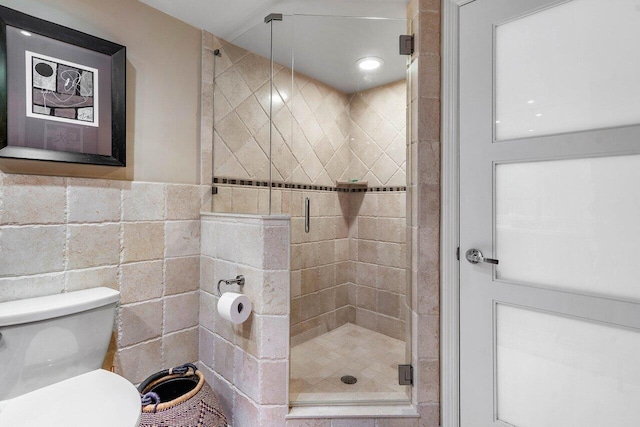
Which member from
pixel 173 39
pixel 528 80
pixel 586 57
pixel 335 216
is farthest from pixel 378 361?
pixel 173 39

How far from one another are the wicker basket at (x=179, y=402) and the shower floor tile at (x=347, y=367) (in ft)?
1.32

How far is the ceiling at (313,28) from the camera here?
5.30 feet

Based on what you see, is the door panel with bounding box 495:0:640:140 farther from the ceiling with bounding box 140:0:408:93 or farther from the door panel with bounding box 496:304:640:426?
the door panel with bounding box 496:304:640:426

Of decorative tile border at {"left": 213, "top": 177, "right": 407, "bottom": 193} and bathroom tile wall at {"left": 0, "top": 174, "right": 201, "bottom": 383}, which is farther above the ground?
decorative tile border at {"left": 213, "top": 177, "right": 407, "bottom": 193}

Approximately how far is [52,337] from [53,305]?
0.12 metres

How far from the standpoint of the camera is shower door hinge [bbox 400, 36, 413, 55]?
5.01 ft

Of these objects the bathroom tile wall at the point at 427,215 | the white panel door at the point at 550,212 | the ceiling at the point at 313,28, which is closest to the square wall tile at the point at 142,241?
the ceiling at the point at 313,28

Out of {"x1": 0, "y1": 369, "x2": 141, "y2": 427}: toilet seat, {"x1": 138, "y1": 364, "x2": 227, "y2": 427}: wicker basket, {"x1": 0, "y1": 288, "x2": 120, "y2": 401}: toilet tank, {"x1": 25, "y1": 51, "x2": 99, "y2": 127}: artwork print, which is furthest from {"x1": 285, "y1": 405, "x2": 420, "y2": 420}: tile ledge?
{"x1": 25, "y1": 51, "x2": 99, "y2": 127}: artwork print

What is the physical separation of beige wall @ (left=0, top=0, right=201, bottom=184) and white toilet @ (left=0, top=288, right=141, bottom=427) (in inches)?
24.6

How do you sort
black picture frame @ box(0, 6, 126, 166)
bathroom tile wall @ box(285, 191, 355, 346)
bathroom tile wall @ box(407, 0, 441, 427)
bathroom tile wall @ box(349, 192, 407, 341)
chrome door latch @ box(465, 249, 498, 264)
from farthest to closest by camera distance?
1. bathroom tile wall @ box(285, 191, 355, 346)
2. bathroom tile wall @ box(349, 192, 407, 341)
3. bathroom tile wall @ box(407, 0, 441, 427)
4. chrome door latch @ box(465, 249, 498, 264)
5. black picture frame @ box(0, 6, 126, 166)

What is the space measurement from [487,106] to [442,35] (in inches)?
17.2

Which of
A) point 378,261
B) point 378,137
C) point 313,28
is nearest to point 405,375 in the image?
point 378,261

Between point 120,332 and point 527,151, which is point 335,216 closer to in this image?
point 527,151

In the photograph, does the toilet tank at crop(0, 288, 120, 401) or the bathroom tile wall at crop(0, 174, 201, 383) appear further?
the bathroom tile wall at crop(0, 174, 201, 383)
